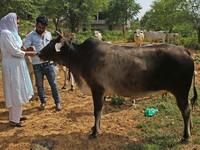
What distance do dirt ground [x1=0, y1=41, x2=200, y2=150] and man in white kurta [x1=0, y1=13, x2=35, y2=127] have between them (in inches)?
21.6

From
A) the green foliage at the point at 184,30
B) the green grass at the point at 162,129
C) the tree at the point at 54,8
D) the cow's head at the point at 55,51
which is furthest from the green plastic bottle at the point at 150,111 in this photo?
the tree at the point at 54,8

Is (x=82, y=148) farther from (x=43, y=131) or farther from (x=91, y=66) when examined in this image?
(x=91, y=66)

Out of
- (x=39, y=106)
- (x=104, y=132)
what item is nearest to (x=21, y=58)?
(x=39, y=106)

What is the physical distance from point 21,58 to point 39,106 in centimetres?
193

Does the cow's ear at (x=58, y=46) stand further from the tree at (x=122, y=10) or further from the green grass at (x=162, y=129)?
the tree at (x=122, y=10)

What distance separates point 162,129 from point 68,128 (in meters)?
1.96

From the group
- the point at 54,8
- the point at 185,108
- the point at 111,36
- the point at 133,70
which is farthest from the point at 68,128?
the point at 54,8

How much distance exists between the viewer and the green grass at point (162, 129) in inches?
122

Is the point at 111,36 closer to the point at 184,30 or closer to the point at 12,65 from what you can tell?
the point at 184,30

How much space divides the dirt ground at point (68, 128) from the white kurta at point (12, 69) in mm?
692

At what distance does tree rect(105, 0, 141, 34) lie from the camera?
32.3m

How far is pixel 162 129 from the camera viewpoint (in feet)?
11.9

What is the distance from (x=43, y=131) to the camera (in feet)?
12.2

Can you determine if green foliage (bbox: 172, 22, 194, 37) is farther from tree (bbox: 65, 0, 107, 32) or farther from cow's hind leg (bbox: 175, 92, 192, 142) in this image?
cow's hind leg (bbox: 175, 92, 192, 142)
